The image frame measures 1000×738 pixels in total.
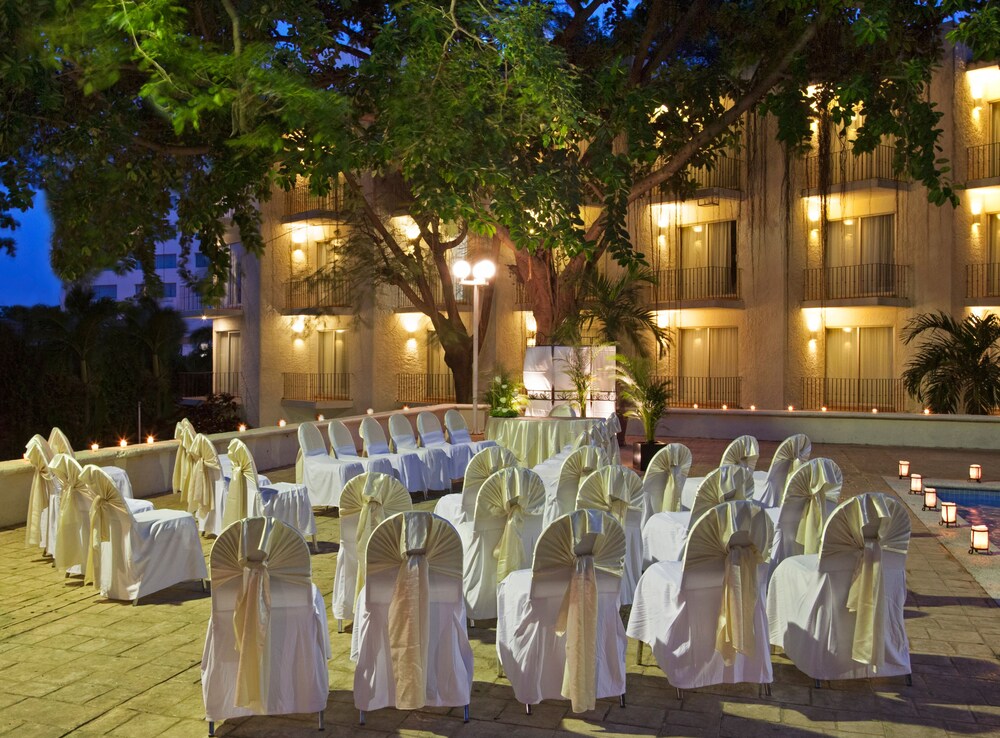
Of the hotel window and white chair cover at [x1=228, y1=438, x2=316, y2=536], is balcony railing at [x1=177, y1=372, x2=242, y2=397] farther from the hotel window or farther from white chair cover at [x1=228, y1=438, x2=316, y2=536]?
white chair cover at [x1=228, y1=438, x2=316, y2=536]

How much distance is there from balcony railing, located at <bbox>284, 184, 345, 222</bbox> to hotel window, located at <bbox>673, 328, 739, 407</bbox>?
30.2ft

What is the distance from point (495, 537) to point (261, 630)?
7.11 feet

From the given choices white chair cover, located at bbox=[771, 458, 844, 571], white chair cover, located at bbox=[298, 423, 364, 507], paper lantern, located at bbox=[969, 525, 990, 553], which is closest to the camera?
white chair cover, located at bbox=[771, 458, 844, 571]

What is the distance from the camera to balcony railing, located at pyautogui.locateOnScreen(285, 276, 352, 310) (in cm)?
2436

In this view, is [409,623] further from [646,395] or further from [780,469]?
[646,395]

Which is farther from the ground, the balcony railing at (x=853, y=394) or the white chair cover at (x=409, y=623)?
the balcony railing at (x=853, y=394)

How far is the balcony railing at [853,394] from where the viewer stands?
21172mm

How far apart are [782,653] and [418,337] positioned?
20346 mm

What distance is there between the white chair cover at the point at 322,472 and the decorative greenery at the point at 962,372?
11680mm

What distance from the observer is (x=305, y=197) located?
86.7 ft

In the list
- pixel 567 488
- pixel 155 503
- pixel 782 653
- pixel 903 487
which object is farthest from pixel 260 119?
pixel 903 487

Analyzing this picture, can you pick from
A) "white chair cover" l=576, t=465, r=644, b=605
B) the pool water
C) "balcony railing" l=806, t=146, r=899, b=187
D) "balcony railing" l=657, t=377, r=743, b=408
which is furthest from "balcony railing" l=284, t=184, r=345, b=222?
"white chair cover" l=576, t=465, r=644, b=605

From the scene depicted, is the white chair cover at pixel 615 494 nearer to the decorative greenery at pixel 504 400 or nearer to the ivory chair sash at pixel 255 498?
the ivory chair sash at pixel 255 498

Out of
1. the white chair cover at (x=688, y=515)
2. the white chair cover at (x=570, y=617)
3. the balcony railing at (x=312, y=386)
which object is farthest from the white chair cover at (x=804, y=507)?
the balcony railing at (x=312, y=386)
